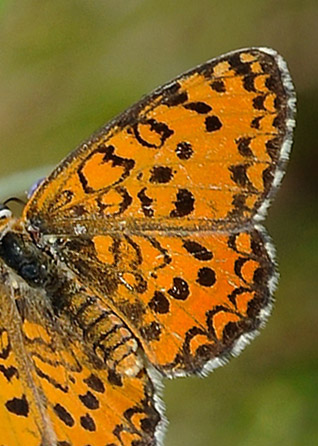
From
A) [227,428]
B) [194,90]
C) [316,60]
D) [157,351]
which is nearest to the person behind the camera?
[194,90]

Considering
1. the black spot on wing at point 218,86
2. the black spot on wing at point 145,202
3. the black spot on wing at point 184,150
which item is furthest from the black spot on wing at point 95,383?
the black spot on wing at point 218,86

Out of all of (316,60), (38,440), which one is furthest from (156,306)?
(316,60)

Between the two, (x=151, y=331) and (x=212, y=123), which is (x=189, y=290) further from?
(x=212, y=123)

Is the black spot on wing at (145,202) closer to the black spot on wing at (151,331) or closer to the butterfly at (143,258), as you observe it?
the butterfly at (143,258)

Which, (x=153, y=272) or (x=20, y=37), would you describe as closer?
(x=153, y=272)

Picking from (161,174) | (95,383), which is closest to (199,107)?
(161,174)

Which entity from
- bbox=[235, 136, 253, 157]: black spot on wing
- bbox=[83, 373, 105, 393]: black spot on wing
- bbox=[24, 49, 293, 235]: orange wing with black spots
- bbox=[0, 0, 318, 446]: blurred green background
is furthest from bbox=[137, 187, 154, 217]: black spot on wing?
bbox=[0, 0, 318, 446]: blurred green background

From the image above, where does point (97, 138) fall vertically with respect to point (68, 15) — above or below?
below

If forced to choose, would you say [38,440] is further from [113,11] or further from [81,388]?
[113,11]
